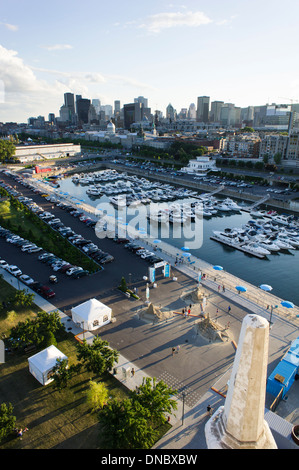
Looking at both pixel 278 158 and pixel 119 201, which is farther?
pixel 278 158

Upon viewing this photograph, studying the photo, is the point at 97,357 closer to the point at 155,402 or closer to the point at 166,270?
the point at 155,402

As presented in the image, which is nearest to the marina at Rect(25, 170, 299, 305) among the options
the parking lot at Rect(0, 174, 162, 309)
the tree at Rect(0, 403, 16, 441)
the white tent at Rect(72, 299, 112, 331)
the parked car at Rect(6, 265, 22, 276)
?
the parking lot at Rect(0, 174, 162, 309)

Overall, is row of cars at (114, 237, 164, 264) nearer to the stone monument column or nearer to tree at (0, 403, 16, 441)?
tree at (0, 403, 16, 441)

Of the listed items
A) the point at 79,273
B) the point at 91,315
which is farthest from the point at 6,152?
the point at 91,315

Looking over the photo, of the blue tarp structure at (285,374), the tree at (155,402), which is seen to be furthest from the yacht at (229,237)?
the tree at (155,402)

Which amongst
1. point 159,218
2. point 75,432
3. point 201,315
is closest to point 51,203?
point 159,218

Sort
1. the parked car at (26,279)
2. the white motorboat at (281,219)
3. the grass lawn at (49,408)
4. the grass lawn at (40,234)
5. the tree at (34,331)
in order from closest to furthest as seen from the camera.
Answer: the grass lawn at (49,408) → the tree at (34,331) → the parked car at (26,279) → the grass lawn at (40,234) → the white motorboat at (281,219)

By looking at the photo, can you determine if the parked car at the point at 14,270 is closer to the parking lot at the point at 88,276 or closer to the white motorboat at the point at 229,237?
the parking lot at the point at 88,276
